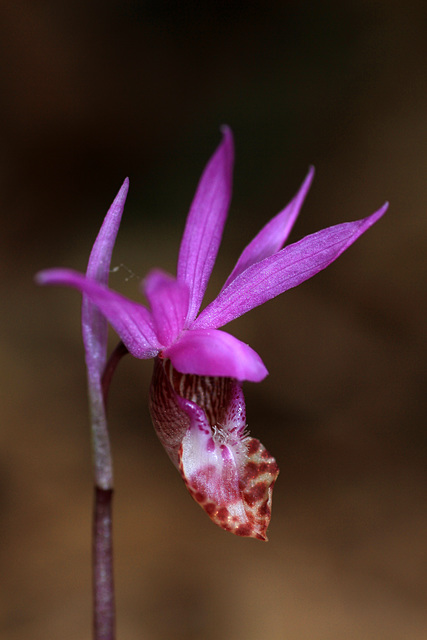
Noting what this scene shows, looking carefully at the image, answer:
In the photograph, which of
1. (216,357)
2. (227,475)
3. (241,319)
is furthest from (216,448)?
(241,319)

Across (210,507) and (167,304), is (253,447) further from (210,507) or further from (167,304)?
(167,304)

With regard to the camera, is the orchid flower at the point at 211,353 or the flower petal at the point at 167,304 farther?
the orchid flower at the point at 211,353

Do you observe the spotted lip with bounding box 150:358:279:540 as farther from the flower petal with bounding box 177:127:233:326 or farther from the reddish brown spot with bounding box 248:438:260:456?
the flower petal with bounding box 177:127:233:326

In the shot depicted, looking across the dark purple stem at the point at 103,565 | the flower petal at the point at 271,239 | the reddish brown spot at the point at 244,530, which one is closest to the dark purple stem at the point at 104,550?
the dark purple stem at the point at 103,565

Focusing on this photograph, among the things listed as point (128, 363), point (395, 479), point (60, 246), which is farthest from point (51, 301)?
point (395, 479)

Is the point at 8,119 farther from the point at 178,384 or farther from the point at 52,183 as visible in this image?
the point at 178,384

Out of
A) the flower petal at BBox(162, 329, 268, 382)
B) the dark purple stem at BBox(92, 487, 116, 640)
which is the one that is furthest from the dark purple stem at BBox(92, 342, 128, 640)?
the flower petal at BBox(162, 329, 268, 382)

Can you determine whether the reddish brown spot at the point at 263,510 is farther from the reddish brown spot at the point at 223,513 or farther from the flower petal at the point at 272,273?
the flower petal at the point at 272,273
